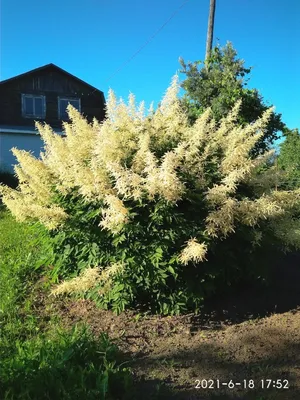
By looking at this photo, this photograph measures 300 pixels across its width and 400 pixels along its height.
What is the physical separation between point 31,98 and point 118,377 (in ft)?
75.0

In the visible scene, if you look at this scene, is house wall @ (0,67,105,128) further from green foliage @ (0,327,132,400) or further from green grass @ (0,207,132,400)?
green foliage @ (0,327,132,400)

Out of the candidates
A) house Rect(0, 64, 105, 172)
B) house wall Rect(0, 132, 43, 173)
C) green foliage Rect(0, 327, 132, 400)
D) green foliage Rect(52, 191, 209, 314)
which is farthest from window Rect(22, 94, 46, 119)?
green foliage Rect(0, 327, 132, 400)

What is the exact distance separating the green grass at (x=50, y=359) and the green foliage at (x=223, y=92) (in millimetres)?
3999

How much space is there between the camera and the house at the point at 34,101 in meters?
22.8

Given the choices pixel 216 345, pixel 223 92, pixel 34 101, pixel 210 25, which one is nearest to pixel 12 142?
pixel 34 101

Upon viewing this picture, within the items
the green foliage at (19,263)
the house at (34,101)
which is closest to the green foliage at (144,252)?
the green foliage at (19,263)

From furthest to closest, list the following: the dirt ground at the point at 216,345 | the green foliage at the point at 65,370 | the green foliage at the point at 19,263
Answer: the green foliage at the point at 19,263 → the dirt ground at the point at 216,345 → the green foliage at the point at 65,370

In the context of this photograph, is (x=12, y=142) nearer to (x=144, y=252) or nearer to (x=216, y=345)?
(x=144, y=252)

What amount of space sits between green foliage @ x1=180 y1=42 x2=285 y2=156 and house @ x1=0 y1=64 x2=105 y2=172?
1573 centimetres

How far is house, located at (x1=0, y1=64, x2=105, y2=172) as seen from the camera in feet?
74.7

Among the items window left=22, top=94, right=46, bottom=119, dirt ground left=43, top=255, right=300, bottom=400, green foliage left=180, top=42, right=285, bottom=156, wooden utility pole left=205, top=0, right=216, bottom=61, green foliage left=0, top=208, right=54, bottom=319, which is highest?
window left=22, top=94, right=46, bottom=119

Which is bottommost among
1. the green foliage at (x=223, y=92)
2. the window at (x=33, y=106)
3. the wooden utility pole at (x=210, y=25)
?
the green foliage at (x=223, y=92)

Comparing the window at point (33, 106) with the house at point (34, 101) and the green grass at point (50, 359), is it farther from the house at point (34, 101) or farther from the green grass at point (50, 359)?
the green grass at point (50, 359)

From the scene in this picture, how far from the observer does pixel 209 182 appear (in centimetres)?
363
